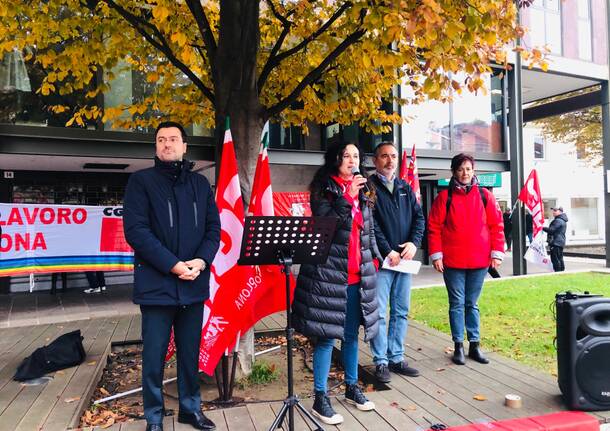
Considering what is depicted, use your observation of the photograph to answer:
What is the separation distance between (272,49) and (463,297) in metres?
3.38

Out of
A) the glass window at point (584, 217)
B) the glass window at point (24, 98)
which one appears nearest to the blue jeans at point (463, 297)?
the glass window at point (24, 98)

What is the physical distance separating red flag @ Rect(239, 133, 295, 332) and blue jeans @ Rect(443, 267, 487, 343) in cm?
179

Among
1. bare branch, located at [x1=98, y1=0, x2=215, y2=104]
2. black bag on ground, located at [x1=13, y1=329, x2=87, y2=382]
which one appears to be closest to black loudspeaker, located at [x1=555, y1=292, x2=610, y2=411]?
bare branch, located at [x1=98, y1=0, x2=215, y2=104]

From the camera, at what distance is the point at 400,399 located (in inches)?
153

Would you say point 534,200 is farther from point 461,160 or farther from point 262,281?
point 262,281

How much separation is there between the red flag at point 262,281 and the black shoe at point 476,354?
2132 millimetres

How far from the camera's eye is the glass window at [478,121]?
13.3 m

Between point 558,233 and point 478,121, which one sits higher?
point 478,121

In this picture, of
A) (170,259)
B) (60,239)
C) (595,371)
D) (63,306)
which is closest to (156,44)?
(170,259)

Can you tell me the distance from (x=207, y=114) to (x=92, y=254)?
461cm

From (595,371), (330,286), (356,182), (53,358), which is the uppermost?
(356,182)

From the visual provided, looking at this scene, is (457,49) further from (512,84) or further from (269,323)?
(512,84)

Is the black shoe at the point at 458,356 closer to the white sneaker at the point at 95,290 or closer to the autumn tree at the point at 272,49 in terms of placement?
the autumn tree at the point at 272,49

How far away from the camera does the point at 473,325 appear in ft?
15.8
